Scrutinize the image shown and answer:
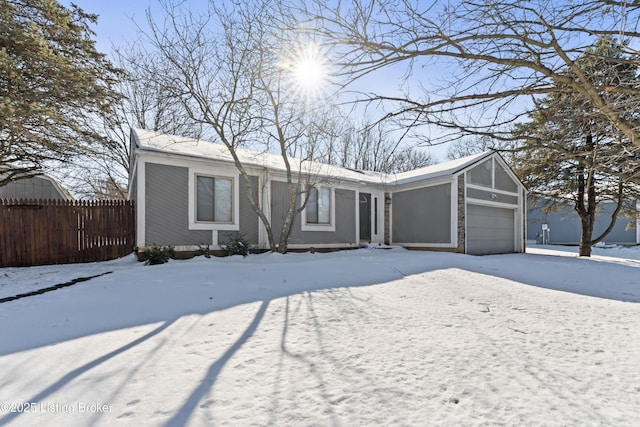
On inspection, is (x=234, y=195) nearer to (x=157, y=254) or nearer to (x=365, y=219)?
(x=157, y=254)

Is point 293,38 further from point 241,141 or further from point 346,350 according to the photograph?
point 241,141

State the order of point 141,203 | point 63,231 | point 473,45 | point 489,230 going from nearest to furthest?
point 473,45, point 141,203, point 63,231, point 489,230

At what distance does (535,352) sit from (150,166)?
9128 millimetres

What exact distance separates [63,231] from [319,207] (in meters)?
7.73

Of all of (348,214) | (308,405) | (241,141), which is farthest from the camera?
(348,214)

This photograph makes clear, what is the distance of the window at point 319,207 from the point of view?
11.3 metres

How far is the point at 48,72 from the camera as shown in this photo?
8.02 meters

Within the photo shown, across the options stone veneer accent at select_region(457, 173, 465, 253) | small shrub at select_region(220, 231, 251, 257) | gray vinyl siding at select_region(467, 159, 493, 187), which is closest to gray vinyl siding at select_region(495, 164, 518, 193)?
gray vinyl siding at select_region(467, 159, 493, 187)

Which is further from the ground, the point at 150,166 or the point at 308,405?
the point at 150,166

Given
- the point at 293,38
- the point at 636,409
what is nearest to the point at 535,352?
the point at 636,409

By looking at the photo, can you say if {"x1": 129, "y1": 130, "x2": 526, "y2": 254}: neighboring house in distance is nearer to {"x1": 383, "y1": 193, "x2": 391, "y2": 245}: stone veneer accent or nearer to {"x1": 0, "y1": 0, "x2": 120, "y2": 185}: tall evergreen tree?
{"x1": 383, "y1": 193, "x2": 391, "y2": 245}: stone veneer accent

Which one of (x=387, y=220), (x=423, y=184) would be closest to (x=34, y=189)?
(x=387, y=220)

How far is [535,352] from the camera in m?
2.80

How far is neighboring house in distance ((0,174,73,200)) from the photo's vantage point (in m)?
15.7
